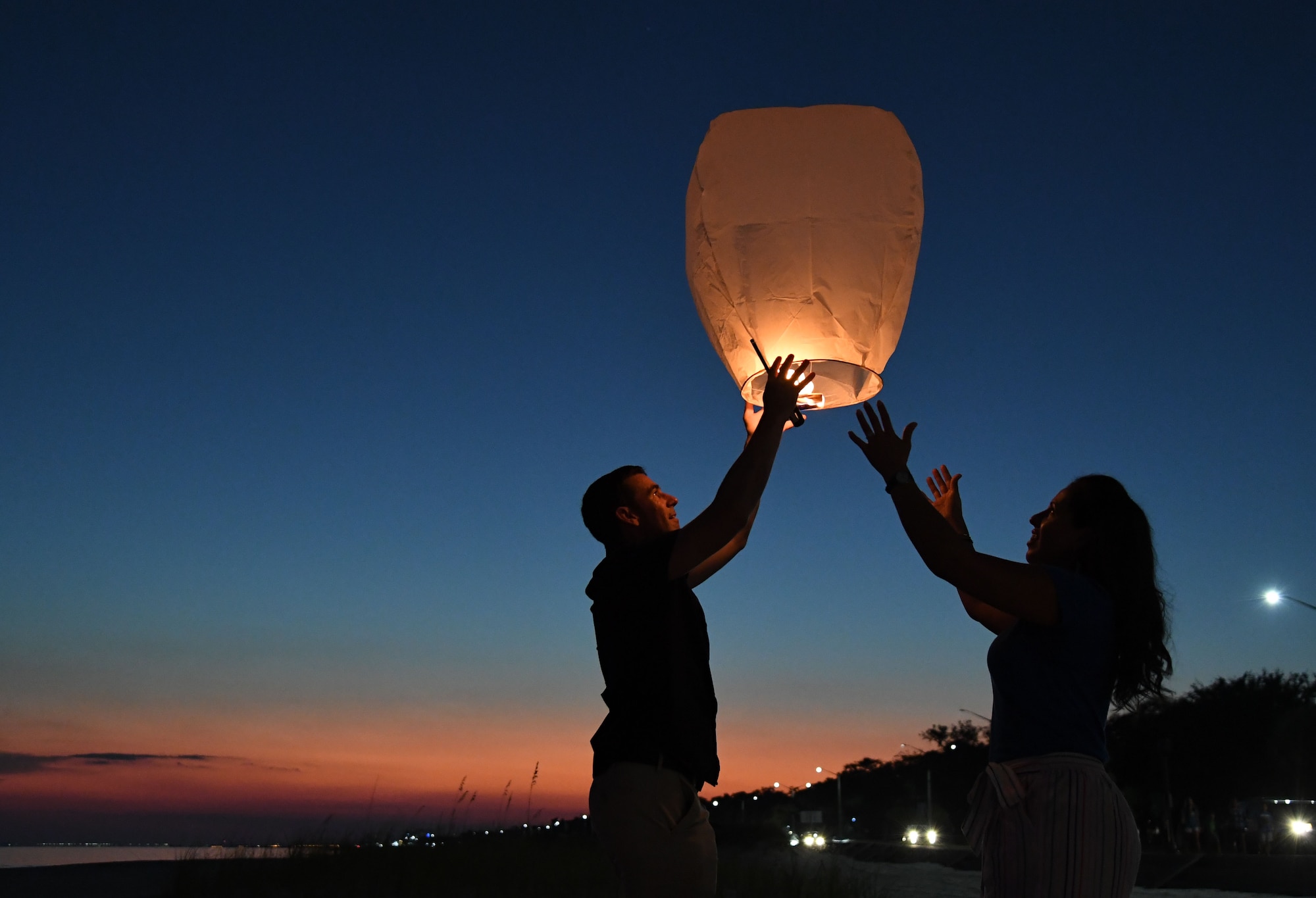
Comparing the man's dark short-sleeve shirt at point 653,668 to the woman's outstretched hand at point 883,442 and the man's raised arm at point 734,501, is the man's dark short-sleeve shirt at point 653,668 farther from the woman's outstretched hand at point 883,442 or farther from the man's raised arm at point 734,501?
the woman's outstretched hand at point 883,442

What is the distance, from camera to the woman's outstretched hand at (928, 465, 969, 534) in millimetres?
3588

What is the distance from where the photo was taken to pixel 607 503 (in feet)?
10.1

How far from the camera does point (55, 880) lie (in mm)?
10297

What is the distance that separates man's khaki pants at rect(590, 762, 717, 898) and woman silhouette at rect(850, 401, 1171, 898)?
677mm

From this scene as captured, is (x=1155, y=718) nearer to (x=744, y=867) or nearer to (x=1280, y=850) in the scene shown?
(x=1280, y=850)

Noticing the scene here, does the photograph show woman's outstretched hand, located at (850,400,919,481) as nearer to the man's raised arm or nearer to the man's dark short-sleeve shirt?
the man's raised arm

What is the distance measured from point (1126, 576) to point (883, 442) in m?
0.72

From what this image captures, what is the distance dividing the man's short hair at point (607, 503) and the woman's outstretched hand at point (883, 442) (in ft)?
2.27

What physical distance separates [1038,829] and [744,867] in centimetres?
894

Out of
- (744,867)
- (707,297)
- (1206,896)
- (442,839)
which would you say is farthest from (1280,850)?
(707,297)

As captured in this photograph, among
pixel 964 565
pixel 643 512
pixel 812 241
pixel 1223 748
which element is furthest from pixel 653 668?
pixel 1223 748

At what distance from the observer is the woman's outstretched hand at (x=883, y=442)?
2.81 m

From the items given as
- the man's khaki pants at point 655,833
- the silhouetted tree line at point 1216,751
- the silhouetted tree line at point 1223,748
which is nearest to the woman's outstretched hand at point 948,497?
the man's khaki pants at point 655,833

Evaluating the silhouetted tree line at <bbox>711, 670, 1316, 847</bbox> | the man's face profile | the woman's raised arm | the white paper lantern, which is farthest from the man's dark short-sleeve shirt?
the silhouetted tree line at <bbox>711, 670, 1316, 847</bbox>
